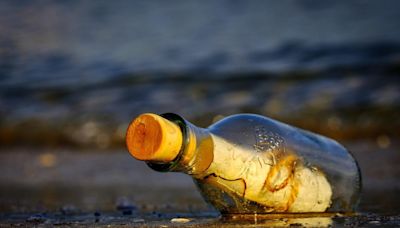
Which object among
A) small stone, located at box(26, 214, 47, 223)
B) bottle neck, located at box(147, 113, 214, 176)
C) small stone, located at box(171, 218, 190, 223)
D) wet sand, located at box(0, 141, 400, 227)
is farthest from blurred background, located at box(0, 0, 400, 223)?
bottle neck, located at box(147, 113, 214, 176)

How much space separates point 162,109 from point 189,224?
16.6ft

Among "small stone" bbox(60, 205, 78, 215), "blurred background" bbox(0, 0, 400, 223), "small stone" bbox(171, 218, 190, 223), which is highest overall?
"blurred background" bbox(0, 0, 400, 223)

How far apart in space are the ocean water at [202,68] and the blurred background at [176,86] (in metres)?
0.02

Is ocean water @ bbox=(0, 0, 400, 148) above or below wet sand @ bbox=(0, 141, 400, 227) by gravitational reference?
above

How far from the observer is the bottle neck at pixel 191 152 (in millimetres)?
2031

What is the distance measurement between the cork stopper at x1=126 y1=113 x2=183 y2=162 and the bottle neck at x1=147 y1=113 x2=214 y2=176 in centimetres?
3

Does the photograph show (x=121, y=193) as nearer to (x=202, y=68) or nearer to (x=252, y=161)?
(x=252, y=161)

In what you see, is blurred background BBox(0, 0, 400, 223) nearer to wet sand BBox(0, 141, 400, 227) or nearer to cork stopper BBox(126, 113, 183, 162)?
wet sand BBox(0, 141, 400, 227)

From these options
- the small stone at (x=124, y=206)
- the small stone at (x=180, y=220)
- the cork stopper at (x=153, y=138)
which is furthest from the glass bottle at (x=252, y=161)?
the small stone at (x=124, y=206)

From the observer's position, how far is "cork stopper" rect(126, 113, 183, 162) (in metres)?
1.95

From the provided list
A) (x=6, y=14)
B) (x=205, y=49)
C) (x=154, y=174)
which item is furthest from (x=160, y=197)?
(x=6, y=14)

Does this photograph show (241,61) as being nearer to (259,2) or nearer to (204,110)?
(204,110)

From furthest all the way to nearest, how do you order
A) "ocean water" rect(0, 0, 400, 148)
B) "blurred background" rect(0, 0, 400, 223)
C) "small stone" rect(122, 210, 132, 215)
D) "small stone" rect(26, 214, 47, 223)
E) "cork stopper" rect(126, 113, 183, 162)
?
"ocean water" rect(0, 0, 400, 148) < "blurred background" rect(0, 0, 400, 223) < "small stone" rect(122, 210, 132, 215) < "small stone" rect(26, 214, 47, 223) < "cork stopper" rect(126, 113, 183, 162)

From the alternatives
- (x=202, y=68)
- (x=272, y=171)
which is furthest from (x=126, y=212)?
(x=202, y=68)
